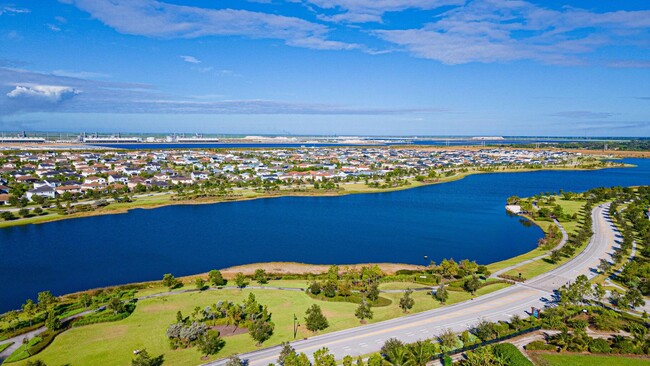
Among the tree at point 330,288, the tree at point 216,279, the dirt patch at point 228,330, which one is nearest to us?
the dirt patch at point 228,330

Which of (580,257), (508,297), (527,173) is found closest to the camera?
(508,297)

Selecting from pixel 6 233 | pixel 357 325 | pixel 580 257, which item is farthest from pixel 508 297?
pixel 6 233

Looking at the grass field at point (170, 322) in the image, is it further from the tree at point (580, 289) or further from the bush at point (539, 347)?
the bush at point (539, 347)

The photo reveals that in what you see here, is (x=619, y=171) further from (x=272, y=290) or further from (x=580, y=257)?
(x=272, y=290)

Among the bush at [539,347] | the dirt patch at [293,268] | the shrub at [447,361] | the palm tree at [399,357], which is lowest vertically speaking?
the dirt patch at [293,268]

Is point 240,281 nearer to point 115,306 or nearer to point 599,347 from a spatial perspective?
point 115,306

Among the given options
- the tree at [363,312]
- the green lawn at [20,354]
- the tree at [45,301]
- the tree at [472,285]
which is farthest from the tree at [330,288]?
the tree at [45,301]

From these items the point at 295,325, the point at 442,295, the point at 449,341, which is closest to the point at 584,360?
the point at 449,341
